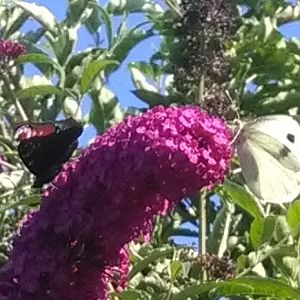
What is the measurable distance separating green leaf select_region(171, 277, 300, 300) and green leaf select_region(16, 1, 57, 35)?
983 mm

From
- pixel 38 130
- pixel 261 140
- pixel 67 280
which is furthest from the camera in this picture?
pixel 261 140

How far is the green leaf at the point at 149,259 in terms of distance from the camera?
2359mm

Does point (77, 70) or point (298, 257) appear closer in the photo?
point (298, 257)

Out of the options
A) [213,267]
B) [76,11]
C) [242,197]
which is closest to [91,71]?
[76,11]

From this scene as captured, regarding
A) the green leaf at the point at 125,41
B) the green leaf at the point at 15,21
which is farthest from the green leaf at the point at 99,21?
the green leaf at the point at 15,21

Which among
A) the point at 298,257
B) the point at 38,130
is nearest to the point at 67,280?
the point at 38,130

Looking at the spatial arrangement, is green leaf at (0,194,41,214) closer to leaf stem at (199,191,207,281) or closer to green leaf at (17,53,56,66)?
leaf stem at (199,191,207,281)

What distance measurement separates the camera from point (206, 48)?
264 centimetres

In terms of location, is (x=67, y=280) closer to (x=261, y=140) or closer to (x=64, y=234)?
(x=64, y=234)

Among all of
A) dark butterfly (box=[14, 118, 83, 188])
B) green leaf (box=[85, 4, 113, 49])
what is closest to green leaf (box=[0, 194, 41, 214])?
dark butterfly (box=[14, 118, 83, 188])

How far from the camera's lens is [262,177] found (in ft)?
8.70

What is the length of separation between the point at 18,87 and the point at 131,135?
0.92 meters

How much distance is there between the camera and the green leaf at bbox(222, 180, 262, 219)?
2.44 meters

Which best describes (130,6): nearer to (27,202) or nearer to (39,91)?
(39,91)
